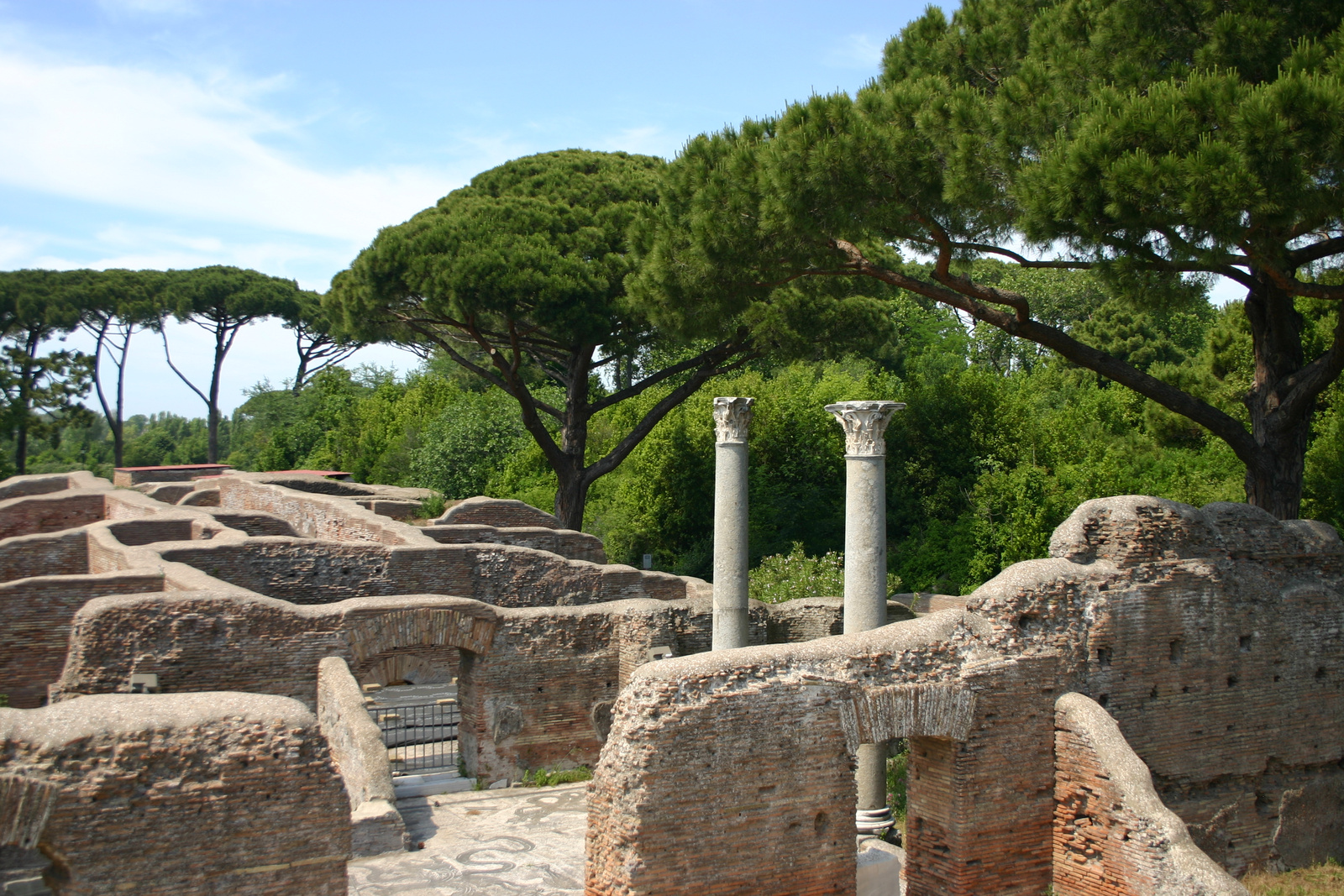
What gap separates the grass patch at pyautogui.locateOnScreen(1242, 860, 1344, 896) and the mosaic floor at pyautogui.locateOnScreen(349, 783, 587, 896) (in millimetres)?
5132

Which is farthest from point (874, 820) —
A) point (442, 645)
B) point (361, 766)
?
point (442, 645)

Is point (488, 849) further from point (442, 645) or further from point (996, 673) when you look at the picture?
point (996, 673)

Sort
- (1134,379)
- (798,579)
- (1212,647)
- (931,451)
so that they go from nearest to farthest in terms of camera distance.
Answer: (1212,647) < (1134,379) < (798,579) < (931,451)

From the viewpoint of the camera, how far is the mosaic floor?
7578 mm

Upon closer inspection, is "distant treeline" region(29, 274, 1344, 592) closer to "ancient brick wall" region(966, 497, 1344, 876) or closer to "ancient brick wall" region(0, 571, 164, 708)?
"ancient brick wall" region(966, 497, 1344, 876)

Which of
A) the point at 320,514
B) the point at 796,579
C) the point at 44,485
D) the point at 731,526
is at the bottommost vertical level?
the point at 796,579

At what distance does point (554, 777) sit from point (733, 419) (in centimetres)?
394

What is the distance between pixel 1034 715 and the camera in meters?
7.48

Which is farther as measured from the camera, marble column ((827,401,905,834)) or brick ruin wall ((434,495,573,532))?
brick ruin wall ((434,495,573,532))

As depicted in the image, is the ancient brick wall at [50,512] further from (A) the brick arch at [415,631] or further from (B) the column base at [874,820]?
(B) the column base at [874,820]

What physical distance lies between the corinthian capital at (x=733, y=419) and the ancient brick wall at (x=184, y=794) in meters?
6.39

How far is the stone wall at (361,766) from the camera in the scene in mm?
7996

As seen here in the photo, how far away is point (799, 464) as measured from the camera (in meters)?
21.5

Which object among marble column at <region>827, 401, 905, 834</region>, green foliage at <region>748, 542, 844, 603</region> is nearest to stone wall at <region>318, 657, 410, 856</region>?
marble column at <region>827, 401, 905, 834</region>
